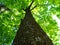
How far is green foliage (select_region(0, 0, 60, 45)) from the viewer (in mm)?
11945

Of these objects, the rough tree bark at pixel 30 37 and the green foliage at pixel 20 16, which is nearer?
the rough tree bark at pixel 30 37

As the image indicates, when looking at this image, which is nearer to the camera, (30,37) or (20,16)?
(30,37)

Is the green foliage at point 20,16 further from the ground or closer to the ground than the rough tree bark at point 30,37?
further from the ground

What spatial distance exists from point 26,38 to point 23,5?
7214 mm

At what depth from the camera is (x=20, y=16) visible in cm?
1286

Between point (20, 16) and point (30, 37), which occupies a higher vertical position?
point (20, 16)

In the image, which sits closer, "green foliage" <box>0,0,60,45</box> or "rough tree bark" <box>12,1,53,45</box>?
"rough tree bark" <box>12,1,53,45</box>

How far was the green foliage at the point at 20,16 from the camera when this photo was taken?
1195cm

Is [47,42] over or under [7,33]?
under

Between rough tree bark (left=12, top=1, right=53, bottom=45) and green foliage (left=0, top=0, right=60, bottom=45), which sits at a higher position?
green foliage (left=0, top=0, right=60, bottom=45)

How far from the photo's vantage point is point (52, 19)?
44.3 ft

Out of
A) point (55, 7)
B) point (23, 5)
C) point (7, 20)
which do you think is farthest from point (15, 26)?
point (55, 7)

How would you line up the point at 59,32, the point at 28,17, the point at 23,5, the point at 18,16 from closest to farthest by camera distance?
1. the point at 28,17
2. the point at 23,5
3. the point at 18,16
4. the point at 59,32

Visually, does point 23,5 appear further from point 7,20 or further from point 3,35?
point 3,35
